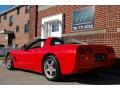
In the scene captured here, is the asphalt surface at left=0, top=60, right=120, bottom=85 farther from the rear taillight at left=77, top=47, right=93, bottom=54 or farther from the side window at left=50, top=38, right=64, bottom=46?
the side window at left=50, top=38, right=64, bottom=46

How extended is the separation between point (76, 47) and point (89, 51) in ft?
1.36

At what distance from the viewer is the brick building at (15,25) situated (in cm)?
3294

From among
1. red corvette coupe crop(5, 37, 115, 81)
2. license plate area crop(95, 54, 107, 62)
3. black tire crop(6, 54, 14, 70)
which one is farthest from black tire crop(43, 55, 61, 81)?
black tire crop(6, 54, 14, 70)

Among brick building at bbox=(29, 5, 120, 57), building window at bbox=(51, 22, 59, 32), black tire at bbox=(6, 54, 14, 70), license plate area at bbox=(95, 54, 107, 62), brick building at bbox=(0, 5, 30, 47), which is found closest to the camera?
license plate area at bbox=(95, 54, 107, 62)

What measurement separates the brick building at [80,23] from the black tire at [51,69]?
3361 millimetres

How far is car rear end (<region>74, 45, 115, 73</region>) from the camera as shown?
762 cm

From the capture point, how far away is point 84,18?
12.9 meters

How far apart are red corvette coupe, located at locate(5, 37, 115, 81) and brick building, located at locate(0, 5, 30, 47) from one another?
74.8 feet

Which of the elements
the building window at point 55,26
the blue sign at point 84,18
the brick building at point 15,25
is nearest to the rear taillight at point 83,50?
the blue sign at point 84,18

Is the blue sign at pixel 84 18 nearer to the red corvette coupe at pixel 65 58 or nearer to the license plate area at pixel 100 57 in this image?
the red corvette coupe at pixel 65 58

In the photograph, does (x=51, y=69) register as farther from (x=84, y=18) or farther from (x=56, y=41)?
(x=84, y=18)

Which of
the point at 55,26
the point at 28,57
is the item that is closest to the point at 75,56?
the point at 28,57

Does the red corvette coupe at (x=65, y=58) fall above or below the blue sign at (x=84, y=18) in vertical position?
below

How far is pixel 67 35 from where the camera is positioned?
46.3 ft
